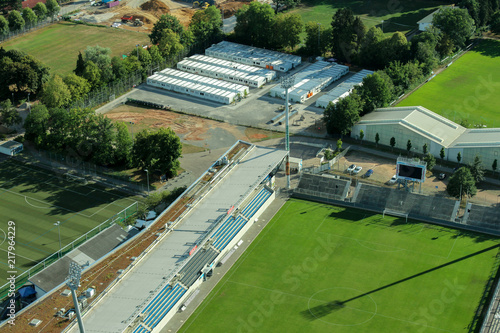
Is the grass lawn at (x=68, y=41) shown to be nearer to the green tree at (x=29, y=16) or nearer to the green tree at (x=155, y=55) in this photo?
the green tree at (x=29, y=16)

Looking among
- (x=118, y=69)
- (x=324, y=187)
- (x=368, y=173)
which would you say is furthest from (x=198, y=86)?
(x=368, y=173)

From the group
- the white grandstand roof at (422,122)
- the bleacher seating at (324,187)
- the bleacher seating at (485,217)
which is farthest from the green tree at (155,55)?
the bleacher seating at (485,217)

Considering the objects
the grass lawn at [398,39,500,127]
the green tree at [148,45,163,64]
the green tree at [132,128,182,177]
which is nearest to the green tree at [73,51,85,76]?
the green tree at [148,45,163,64]

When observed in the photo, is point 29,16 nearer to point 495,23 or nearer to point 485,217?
point 495,23

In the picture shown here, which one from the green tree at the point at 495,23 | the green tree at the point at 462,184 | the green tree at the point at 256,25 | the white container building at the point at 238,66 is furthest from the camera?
the green tree at the point at 495,23

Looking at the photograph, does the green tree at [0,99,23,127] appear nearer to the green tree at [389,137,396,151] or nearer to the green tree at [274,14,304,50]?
the green tree at [274,14,304,50]

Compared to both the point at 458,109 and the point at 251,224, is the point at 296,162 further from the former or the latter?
the point at 458,109

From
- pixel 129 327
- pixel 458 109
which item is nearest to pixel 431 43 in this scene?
pixel 458 109
